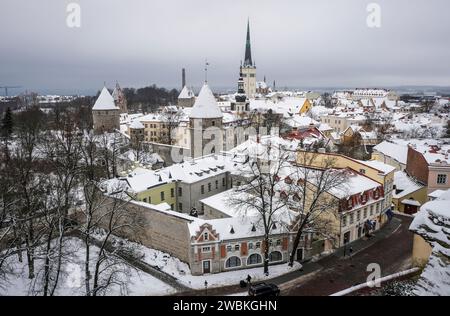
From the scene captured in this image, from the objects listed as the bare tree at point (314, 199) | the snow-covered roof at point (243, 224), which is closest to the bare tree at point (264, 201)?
the snow-covered roof at point (243, 224)

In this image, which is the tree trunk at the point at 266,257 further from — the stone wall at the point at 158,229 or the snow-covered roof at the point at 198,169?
the snow-covered roof at the point at 198,169

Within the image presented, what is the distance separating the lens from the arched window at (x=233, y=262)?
54.7 ft

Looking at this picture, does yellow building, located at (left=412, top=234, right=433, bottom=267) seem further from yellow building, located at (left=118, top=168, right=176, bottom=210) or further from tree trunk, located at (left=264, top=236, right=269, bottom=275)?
yellow building, located at (left=118, top=168, right=176, bottom=210)

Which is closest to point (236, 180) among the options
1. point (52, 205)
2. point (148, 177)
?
point (148, 177)

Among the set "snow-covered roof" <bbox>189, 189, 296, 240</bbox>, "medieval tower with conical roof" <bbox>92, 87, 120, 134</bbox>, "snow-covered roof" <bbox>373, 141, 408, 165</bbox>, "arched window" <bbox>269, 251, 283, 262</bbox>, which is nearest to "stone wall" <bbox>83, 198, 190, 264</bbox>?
"snow-covered roof" <bbox>189, 189, 296, 240</bbox>

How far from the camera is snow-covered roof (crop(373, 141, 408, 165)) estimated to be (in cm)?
3055

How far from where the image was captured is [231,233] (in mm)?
16562

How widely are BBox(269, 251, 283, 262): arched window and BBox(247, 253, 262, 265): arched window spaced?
551 mm

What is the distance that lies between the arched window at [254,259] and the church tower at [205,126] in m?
15.8

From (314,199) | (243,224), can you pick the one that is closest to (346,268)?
(314,199)

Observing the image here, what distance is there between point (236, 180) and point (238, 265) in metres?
9.10

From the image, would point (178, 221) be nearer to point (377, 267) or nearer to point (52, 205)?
point (52, 205)

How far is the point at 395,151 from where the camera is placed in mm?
31578

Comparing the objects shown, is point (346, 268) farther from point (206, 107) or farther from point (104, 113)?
point (104, 113)
